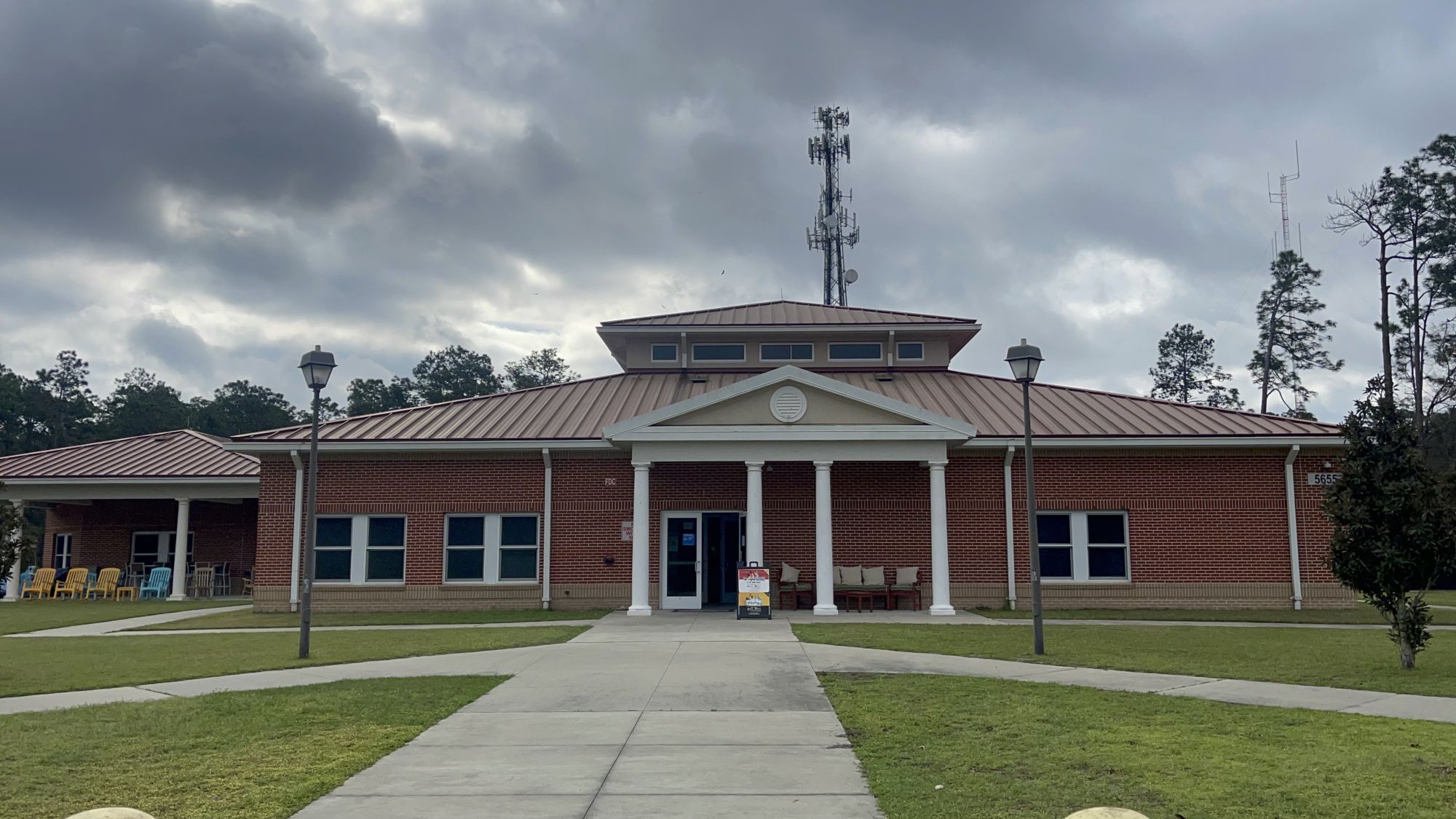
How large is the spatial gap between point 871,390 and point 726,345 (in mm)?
4932

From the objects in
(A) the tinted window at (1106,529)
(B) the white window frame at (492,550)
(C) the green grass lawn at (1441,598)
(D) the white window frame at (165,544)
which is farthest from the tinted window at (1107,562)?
(D) the white window frame at (165,544)

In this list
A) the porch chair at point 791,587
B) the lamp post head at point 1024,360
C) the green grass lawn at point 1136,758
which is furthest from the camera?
the porch chair at point 791,587

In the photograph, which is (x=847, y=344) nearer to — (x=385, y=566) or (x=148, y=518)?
(x=385, y=566)

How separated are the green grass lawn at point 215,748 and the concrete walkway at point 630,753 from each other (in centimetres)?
35

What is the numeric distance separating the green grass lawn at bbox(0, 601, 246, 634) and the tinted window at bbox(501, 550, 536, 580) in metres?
8.23

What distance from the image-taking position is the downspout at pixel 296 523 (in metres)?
21.7

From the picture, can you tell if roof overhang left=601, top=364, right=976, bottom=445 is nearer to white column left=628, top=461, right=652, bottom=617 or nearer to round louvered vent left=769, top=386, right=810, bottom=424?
round louvered vent left=769, top=386, right=810, bottom=424

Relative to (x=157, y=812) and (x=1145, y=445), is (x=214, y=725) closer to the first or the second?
(x=157, y=812)

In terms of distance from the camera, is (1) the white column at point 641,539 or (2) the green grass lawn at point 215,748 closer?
(2) the green grass lawn at point 215,748

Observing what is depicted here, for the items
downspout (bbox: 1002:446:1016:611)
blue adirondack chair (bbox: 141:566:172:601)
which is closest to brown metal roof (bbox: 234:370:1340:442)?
downspout (bbox: 1002:446:1016:611)

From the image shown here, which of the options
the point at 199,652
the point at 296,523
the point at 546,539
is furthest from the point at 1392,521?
the point at 296,523

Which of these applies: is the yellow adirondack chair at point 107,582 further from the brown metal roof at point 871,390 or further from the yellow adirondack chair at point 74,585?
the brown metal roof at point 871,390

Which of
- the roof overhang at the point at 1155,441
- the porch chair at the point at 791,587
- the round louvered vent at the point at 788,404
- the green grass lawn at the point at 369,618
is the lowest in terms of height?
the green grass lawn at the point at 369,618

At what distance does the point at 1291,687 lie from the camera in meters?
10.7
